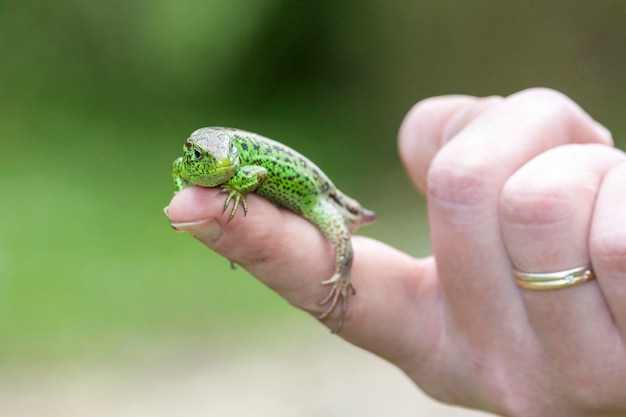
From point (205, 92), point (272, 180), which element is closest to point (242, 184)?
point (272, 180)

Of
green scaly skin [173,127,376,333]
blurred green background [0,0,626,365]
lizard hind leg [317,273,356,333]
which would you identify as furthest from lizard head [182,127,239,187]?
blurred green background [0,0,626,365]

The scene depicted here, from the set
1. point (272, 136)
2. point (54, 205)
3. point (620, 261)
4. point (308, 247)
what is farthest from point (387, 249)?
point (272, 136)

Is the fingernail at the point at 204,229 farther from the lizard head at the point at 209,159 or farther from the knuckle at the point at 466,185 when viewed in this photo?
the knuckle at the point at 466,185

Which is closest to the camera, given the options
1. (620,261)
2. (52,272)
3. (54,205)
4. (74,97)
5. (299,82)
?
(620,261)

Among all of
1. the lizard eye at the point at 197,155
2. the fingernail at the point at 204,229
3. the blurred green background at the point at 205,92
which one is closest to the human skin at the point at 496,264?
the fingernail at the point at 204,229

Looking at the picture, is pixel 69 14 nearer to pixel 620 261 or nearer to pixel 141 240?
pixel 141 240

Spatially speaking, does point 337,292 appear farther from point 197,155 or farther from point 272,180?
point 197,155

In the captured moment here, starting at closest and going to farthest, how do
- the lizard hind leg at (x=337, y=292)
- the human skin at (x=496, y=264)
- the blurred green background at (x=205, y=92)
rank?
the human skin at (x=496, y=264)
the lizard hind leg at (x=337, y=292)
the blurred green background at (x=205, y=92)
